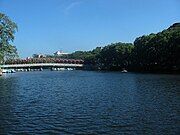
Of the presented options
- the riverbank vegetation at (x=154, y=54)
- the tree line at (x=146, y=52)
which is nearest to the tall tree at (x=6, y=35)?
the tree line at (x=146, y=52)

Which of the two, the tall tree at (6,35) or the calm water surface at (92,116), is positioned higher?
Result: the tall tree at (6,35)

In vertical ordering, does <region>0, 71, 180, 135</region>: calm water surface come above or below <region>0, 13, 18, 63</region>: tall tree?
below

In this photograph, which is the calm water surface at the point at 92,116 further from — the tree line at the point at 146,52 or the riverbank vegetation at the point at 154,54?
the riverbank vegetation at the point at 154,54

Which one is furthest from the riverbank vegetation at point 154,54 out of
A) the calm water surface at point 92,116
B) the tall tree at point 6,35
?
the calm water surface at point 92,116

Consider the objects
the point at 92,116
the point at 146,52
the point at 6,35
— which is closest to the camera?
the point at 92,116

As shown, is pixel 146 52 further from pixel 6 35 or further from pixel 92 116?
pixel 92 116

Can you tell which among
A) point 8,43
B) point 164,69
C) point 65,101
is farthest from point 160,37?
point 65,101

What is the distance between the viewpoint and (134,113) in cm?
3055

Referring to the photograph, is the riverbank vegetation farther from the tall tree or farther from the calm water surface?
the calm water surface

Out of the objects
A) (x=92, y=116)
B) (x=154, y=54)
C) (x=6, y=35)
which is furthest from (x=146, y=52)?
(x=92, y=116)

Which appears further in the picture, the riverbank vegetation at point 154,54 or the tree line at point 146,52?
the riverbank vegetation at point 154,54

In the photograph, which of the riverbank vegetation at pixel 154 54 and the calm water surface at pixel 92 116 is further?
the riverbank vegetation at pixel 154 54

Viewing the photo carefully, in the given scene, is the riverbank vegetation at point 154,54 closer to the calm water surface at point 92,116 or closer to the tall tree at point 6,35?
the tall tree at point 6,35

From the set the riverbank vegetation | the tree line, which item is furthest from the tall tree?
the riverbank vegetation
